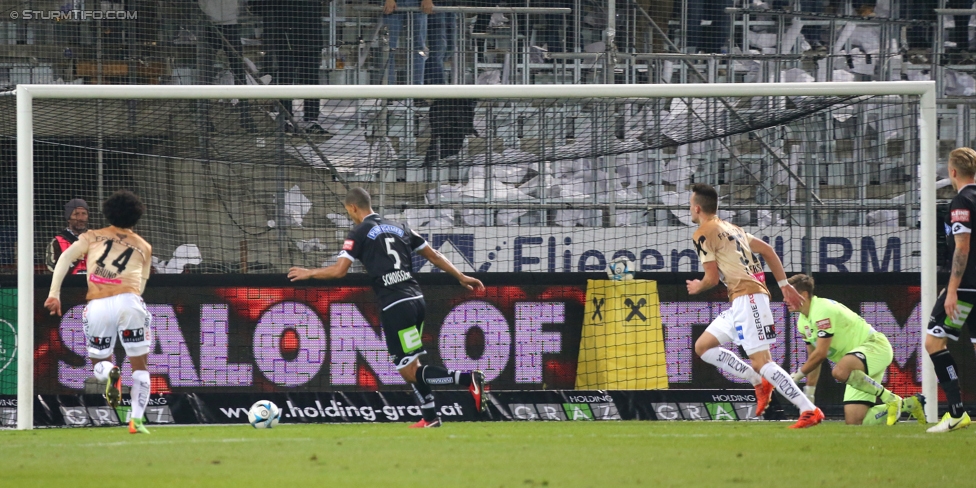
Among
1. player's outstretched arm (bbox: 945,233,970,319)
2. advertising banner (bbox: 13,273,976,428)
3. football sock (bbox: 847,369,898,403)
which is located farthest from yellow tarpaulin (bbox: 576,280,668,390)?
player's outstretched arm (bbox: 945,233,970,319)

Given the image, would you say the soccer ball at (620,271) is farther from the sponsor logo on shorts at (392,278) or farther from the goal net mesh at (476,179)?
the sponsor logo on shorts at (392,278)

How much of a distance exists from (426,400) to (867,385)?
3.97 metres

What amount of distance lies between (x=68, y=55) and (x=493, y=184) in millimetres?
5830

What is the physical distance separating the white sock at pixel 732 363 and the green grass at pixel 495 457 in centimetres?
46

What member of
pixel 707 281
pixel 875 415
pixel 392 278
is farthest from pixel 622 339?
pixel 392 278

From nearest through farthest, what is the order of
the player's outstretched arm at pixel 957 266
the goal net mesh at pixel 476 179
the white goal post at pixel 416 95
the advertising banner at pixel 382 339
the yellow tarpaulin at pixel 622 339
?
the player's outstretched arm at pixel 957 266 → the white goal post at pixel 416 95 → the advertising banner at pixel 382 339 → the yellow tarpaulin at pixel 622 339 → the goal net mesh at pixel 476 179

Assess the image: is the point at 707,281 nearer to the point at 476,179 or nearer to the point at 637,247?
the point at 637,247

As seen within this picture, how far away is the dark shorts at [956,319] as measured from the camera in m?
8.41

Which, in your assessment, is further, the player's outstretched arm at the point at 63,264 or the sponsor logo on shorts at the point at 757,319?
the sponsor logo on shorts at the point at 757,319

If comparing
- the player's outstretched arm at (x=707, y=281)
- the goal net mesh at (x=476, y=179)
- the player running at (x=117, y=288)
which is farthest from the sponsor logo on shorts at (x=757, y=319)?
the player running at (x=117, y=288)

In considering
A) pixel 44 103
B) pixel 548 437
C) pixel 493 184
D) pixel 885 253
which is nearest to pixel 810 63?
pixel 885 253

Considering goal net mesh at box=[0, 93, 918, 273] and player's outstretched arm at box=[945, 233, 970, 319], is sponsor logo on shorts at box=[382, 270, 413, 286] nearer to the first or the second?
goal net mesh at box=[0, 93, 918, 273]

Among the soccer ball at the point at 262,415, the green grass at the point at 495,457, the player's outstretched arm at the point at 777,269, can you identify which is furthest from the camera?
the soccer ball at the point at 262,415

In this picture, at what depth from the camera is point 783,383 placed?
28.6 ft
